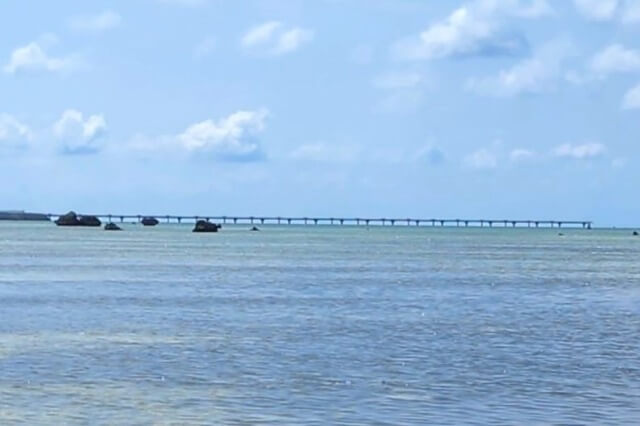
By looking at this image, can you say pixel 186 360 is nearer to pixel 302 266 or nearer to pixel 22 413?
pixel 22 413

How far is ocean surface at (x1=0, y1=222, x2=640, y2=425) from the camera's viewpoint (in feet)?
98.0

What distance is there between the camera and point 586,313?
199 ft

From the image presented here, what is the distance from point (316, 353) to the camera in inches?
1625

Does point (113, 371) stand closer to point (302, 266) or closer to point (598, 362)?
point (598, 362)

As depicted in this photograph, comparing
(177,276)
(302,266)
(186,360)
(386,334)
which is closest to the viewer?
(186,360)

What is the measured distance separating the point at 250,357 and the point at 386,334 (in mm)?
9326

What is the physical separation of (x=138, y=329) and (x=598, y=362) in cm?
1719

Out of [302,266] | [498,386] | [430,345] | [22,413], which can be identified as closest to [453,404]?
[498,386]

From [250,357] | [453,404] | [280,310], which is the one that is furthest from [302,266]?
[453,404]

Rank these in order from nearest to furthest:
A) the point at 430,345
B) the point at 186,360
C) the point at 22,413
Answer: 1. the point at 22,413
2. the point at 186,360
3. the point at 430,345

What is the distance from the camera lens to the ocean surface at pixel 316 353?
29.9m

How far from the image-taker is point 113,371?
3575cm

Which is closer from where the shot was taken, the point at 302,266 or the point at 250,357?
the point at 250,357

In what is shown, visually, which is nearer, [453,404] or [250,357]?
[453,404]
